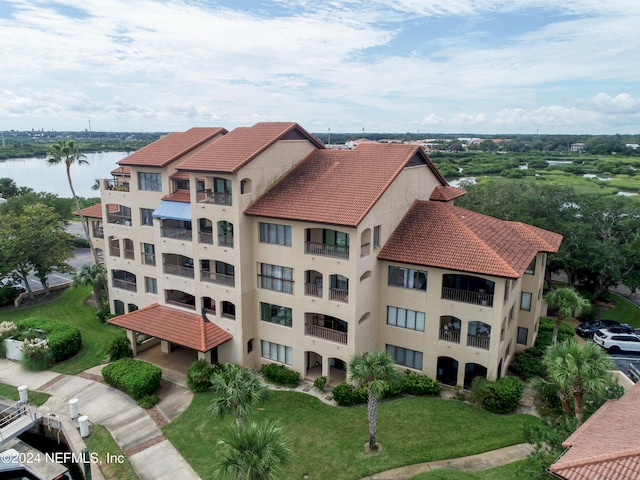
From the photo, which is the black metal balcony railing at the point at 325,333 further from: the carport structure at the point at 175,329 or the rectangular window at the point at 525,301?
the rectangular window at the point at 525,301

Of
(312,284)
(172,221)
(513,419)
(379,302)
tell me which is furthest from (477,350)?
(172,221)

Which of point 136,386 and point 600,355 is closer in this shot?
point 600,355

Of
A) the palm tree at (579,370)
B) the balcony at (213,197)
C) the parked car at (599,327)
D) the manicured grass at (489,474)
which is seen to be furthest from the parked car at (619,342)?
the balcony at (213,197)

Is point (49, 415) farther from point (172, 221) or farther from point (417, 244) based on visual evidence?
point (417, 244)

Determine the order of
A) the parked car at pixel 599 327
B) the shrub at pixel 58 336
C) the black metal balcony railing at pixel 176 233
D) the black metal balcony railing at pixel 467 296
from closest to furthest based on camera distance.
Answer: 1. the black metal balcony railing at pixel 467 296
2. the black metal balcony railing at pixel 176 233
3. the shrub at pixel 58 336
4. the parked car at pixel 599 327

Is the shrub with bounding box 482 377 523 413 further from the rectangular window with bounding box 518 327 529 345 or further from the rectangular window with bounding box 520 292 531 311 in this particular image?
the rectangular window with bounding box 520 292 531 311

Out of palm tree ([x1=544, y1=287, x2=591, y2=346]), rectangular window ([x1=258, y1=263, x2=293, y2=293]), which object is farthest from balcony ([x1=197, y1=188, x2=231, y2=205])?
palm tree ([x1=544, y1=287, x2=591, y2=346])

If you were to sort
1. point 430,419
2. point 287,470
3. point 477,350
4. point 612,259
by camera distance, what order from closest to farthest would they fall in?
1. point 287,470
2. point 430,419
3. point 477,350
4. point 612,259

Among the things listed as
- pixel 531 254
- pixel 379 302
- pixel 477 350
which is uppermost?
pixel 531 254
